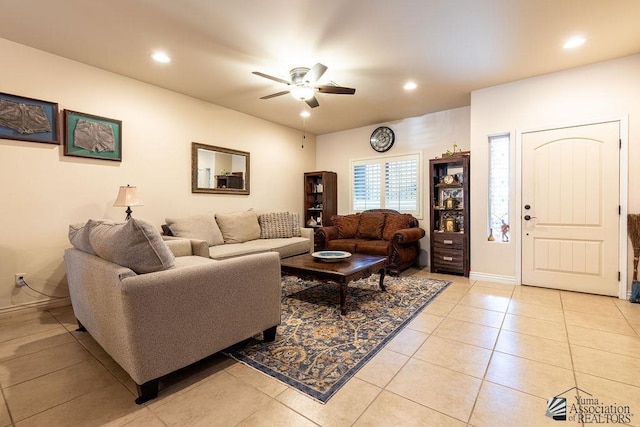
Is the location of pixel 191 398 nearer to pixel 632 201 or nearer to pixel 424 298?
pixel 424 298

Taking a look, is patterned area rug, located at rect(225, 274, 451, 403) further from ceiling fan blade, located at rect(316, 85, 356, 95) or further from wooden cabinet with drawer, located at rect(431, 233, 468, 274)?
ceiling fan blade, located at rect(316, 85, 356, 95)

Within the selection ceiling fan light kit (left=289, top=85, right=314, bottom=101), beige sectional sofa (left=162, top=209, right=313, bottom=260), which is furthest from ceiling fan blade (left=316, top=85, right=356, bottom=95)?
beige sectional sofa (left=162, top=209, right=313, bottom=260)

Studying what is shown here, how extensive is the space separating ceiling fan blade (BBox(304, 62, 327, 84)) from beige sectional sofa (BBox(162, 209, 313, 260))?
2216mm

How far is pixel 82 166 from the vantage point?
10.8 feet

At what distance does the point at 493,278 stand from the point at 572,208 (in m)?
1.29

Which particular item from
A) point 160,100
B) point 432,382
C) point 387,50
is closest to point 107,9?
point 160,100

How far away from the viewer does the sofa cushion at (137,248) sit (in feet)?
5.36

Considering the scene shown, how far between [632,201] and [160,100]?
19.4 ft

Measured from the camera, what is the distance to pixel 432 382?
5.86 feet

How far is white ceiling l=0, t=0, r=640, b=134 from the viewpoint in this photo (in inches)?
93.4

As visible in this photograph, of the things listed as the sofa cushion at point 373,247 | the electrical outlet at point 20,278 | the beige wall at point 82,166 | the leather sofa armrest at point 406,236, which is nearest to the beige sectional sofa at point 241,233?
the beige wall at point 82,166

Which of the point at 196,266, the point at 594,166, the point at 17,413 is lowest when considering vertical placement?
the point at 17,413

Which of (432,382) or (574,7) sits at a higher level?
(574,7)

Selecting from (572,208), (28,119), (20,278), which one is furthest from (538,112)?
(20,278)
